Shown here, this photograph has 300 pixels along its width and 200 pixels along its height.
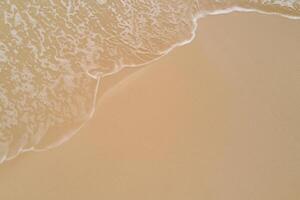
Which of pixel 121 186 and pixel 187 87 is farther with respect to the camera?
pixel 187 87

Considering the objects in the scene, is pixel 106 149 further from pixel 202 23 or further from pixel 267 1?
pixel 267 1

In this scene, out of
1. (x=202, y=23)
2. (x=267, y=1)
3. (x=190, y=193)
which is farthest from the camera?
(x=267, y=1)

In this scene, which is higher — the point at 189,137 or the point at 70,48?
the point at 70,48

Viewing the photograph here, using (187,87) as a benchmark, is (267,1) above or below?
above

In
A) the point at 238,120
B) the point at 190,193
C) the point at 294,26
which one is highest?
the point at 294,26

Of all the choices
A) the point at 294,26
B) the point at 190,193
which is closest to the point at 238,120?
the point at 190,193

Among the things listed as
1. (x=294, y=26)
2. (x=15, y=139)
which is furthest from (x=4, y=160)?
(x=294, y=26)

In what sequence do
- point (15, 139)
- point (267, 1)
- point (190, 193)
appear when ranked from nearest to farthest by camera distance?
point (190, 193)
point (15, 139)
point (267, 1)
